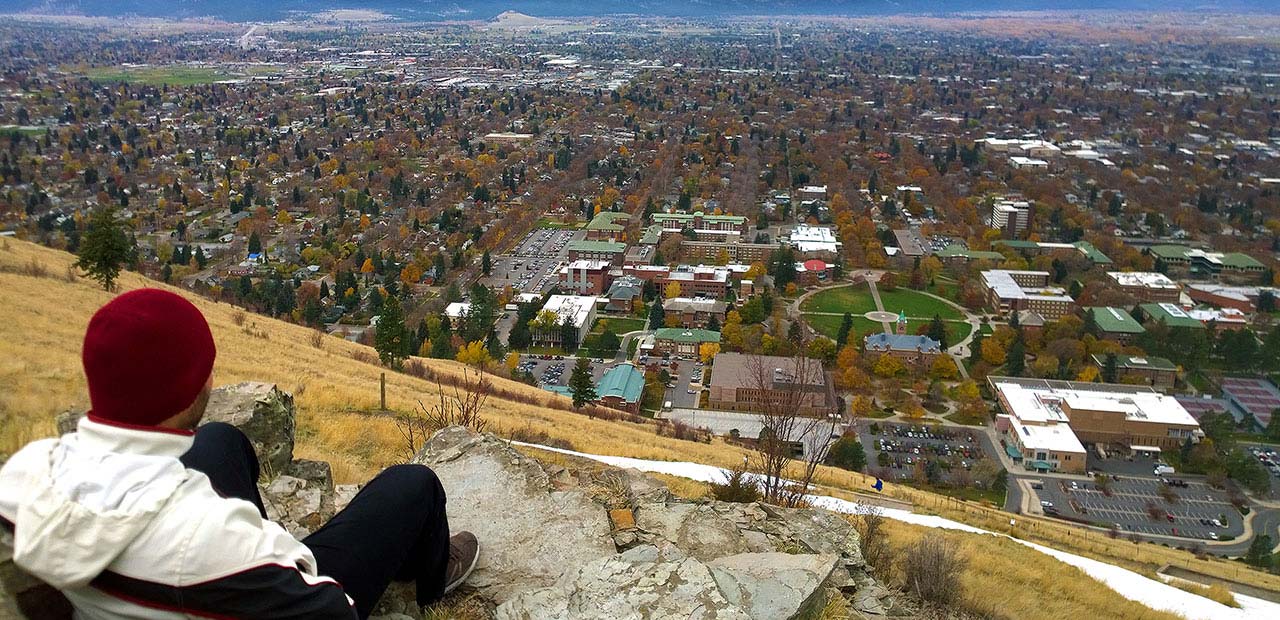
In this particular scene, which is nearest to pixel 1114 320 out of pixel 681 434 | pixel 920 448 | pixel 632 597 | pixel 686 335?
pixel 920 448

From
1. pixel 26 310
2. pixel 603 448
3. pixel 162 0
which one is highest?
pixel 162 0

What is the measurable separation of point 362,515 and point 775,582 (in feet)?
4.90

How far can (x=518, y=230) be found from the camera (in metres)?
33.2

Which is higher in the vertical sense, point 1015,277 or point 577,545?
point 577,545

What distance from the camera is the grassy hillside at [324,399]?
17.8 ft

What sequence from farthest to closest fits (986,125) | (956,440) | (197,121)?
(986,125), (197,121), (956,440)

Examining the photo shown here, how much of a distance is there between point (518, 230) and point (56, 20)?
128 metres

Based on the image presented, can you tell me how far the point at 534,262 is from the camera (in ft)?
96.3

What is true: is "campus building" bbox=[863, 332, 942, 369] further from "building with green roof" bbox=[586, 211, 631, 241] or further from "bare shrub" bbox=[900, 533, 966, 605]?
"bare shrub" bbox=[900, 533, 966, 605]

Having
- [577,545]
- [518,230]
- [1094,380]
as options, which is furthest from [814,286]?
[577,545]

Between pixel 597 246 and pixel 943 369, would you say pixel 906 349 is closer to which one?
pixel 943 369

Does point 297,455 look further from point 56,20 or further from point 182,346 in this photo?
point 56,20

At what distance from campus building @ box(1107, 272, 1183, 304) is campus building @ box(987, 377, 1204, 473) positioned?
8669 mm

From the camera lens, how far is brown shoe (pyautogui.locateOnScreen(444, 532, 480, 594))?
2.72 metres
